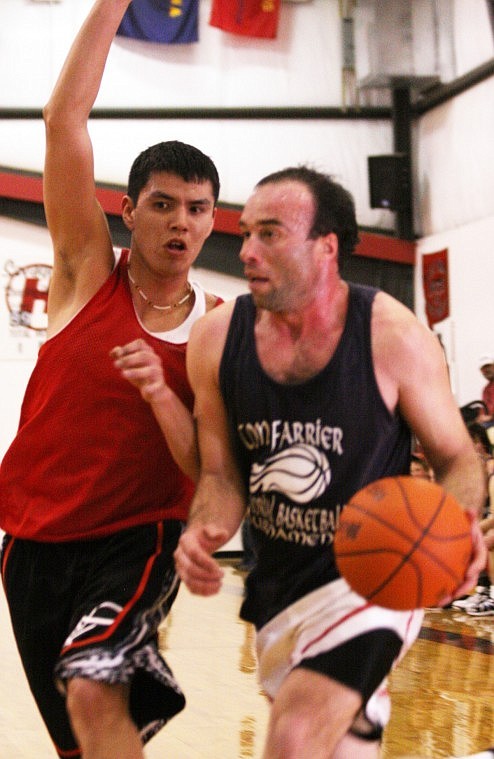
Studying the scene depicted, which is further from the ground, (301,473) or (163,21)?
(163,21)

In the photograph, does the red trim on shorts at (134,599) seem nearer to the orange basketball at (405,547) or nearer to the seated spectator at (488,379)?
the orange basketball at (405,547)

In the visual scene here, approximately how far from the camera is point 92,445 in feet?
11.3

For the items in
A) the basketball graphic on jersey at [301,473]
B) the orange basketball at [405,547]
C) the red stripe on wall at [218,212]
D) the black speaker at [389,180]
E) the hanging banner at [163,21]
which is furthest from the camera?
the black speaker at [389,180]

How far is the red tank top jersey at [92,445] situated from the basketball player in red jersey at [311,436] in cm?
23

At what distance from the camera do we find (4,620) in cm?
921

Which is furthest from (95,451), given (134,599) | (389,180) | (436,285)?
(389,180)

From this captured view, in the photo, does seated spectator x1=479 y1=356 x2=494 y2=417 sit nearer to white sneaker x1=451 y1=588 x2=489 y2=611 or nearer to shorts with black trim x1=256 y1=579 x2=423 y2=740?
white sneaker x1=451 y1=588 x2=489 y2=611

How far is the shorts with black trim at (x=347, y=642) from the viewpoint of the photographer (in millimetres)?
2916

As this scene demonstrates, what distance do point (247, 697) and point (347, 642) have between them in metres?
3.16

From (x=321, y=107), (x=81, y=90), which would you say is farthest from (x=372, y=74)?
(x=81, y=90)

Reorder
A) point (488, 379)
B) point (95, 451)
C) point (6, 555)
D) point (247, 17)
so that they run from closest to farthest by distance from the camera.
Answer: point (95, 451) < point (6, 555) < point (488, 379) < point (247, 17)

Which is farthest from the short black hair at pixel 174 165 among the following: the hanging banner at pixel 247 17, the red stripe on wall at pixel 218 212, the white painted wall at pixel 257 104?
the hanging banner at pixel 247 17

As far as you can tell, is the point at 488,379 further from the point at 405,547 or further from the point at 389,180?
the point at 405,547

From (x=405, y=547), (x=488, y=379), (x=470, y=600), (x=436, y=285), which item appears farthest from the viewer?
(x=436, y=285)
